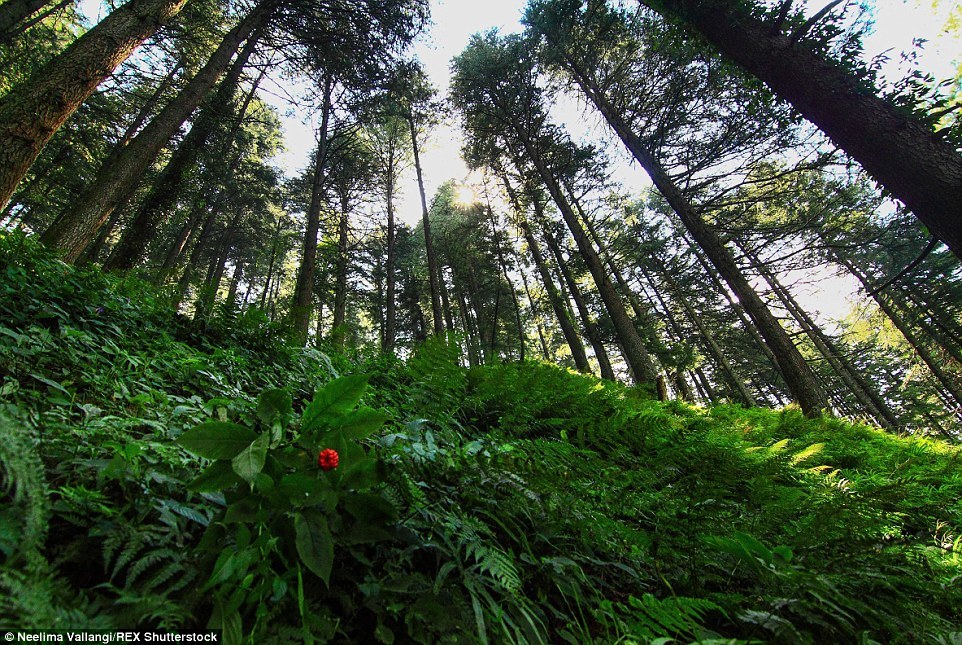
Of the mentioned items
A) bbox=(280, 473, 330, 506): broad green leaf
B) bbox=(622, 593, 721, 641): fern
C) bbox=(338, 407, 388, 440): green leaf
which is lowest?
bbox=(622, 593, 721, 641): fern

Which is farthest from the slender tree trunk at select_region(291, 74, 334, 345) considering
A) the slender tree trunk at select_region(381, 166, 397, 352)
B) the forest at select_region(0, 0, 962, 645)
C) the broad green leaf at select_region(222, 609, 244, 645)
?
the broad green leaf at select_region(222, 609, 244, 645)

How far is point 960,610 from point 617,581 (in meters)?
1.12

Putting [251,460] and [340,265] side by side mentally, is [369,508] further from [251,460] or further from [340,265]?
[340,265]

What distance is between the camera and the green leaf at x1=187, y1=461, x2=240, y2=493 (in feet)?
3.12

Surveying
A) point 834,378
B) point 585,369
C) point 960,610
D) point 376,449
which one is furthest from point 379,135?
point 834,378

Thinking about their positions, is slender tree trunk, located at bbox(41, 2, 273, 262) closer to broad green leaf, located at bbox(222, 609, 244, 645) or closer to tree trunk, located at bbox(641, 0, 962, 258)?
broad green leaf, located at bbox(222, 609, 244, 645)

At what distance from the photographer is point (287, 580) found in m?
0.91

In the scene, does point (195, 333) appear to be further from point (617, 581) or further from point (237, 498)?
point (617, 581)

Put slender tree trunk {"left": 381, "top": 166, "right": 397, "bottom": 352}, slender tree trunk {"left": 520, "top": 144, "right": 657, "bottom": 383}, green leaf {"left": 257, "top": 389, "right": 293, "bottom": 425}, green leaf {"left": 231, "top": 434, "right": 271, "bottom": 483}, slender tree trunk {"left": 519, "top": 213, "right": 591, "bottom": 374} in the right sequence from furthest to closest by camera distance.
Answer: slender tree trunk {"left": 381, "top": 166, "right": 397, "bottom": 352}, slender tree trunk {"left": 519, "top": 213, "right": 591, "bottom": 374}, slender tree trunk {"left": 520, "top": 144, "right": 657, "bottom": 383}, green leaf {"left": 257, "top": 389, "right": 293, "bottom": 425}, green leaf {"left": 231, "top": 434, "right": 271, "bottom": 483}

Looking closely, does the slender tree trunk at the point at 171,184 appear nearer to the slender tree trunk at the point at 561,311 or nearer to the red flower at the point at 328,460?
the slender tree trunk at the point at 561,311

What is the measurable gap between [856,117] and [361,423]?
467 centimetres

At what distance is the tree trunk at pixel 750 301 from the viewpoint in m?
5.83

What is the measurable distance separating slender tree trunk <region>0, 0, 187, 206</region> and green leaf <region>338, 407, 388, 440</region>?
519 centimetres

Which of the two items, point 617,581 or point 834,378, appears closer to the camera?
point 617,581
